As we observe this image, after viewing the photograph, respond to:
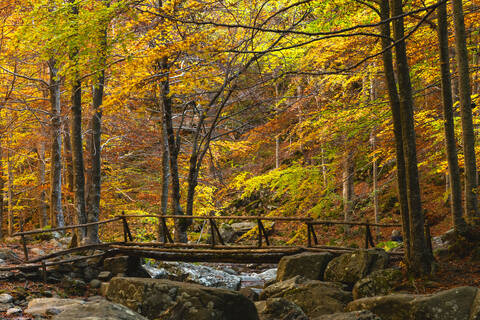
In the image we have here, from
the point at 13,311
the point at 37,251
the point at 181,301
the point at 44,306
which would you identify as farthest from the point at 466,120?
the point at 37,251

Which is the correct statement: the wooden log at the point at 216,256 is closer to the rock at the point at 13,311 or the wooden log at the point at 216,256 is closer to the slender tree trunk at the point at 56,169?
the rock at the point at 13,311

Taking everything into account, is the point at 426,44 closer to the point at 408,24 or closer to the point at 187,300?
the point at 408,24

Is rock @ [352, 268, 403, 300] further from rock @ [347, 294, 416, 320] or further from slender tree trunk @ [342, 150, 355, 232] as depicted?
slender tree trunk @ [342, 150, 355, 232]

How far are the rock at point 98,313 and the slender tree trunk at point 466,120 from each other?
715cm

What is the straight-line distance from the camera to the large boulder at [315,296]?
7.12m

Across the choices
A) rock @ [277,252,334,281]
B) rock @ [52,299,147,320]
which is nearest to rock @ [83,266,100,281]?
rock @ [277,252,334,281]

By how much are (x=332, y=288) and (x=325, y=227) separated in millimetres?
13095

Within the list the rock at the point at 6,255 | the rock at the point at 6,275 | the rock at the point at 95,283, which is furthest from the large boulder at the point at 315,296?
the rock at the point at 6,255

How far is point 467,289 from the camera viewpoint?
524 cm

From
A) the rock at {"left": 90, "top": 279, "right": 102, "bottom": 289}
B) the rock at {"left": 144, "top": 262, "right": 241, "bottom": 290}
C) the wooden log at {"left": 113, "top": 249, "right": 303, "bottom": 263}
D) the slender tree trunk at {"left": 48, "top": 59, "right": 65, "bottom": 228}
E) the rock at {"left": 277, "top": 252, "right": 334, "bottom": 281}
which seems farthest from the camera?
the slender tree trunk at {"left": 48, "top": 59, "right": 65, "bottom": 228}

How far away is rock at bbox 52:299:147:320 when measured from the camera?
3.77 metres

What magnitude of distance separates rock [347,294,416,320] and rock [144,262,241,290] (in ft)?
20.2

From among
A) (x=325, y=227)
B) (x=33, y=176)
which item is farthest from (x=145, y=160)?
(x=325, y=227)

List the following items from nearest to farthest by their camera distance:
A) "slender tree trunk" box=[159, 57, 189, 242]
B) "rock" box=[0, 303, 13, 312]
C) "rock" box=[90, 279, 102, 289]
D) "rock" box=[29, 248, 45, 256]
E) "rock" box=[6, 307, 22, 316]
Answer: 1. "rock" box=[6, 307, 22, 316]
2. "rock" box=[0, 303, 13, 312]
3. "rock" box=[90, 279, 102, 289]
4. "rock" box=[29, 248, 45, 256]
5. "slender tree trunk" box=[159, 57, 189, 242]
